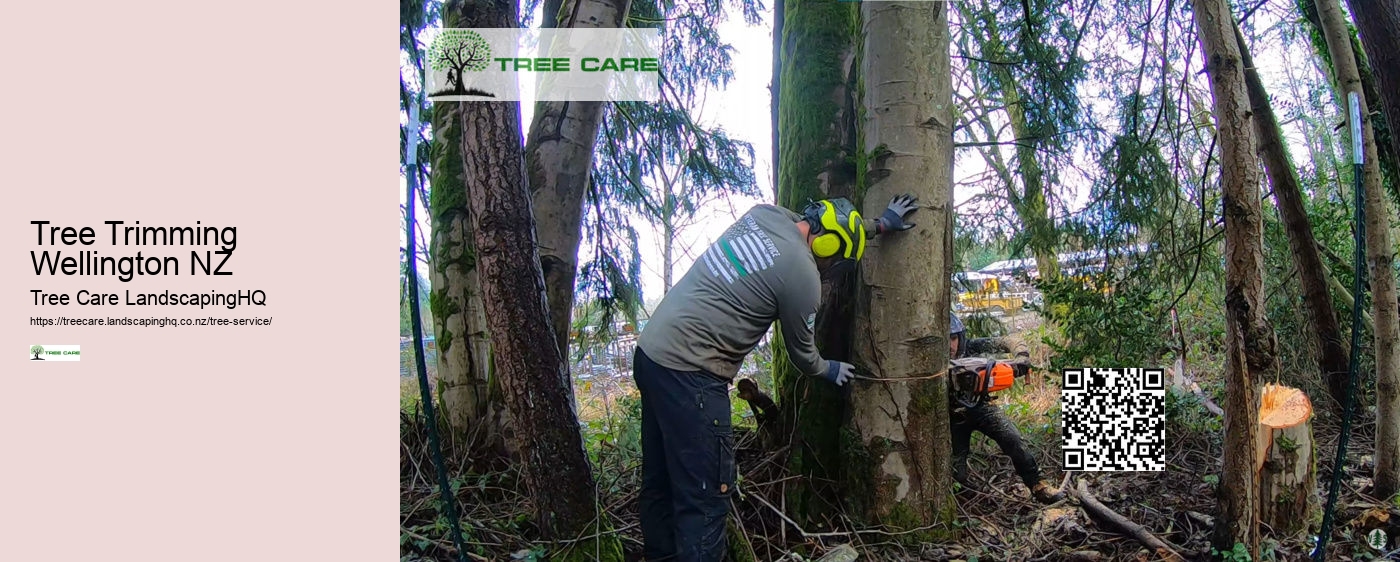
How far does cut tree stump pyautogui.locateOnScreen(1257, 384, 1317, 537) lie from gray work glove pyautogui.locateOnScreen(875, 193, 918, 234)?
166cm

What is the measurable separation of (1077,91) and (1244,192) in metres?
2.99

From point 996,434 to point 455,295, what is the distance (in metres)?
3.25

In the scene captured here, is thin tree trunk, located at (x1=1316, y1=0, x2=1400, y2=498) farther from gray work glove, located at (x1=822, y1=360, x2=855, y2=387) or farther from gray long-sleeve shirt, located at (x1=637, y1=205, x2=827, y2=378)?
gray long-sleeve shirt, located at (x1=637, y1=205, x2=827, y2=378)

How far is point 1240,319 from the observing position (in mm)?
3119

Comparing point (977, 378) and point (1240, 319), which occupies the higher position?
point (1240, 319)

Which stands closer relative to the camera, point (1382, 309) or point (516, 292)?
point (516, 292)

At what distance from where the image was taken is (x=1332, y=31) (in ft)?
13.1

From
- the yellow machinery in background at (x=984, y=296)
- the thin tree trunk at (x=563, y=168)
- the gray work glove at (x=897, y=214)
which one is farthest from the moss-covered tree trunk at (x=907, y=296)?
the yellow machinery in background at (x=984, y=296)

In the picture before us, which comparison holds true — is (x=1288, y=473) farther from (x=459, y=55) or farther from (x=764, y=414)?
(x=459, y=55)

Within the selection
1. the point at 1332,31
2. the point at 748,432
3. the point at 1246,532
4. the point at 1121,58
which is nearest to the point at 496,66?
the point at 748,432

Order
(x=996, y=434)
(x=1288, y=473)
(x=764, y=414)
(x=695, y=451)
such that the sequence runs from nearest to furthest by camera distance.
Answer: (x=695, y=451) → (x=1288, y=473) → (x=764, y=414) → (x=996, y=434)

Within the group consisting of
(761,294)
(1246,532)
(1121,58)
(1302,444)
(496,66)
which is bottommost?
(1246,532)

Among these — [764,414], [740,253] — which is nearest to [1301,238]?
[764,414]

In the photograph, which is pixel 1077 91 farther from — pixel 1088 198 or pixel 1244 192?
pixel 1244 192
